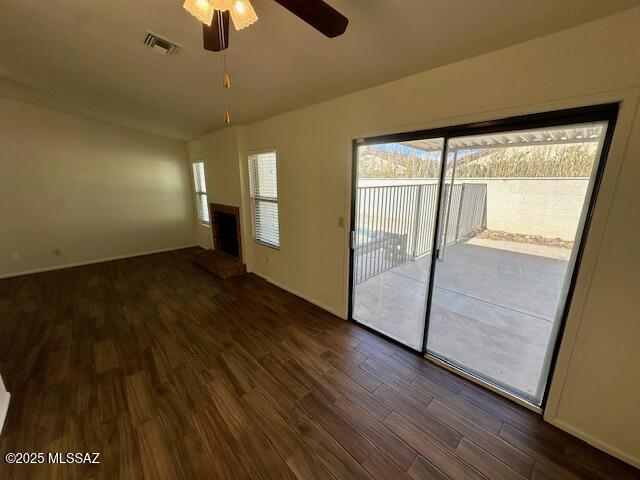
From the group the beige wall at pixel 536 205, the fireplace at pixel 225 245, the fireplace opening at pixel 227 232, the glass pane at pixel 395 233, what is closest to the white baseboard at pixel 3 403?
the fireplace at pixel 225 245

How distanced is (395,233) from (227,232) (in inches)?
122

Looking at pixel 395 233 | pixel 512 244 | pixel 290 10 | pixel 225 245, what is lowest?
pixel 225 245

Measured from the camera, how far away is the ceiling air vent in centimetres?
179

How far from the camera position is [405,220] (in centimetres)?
278

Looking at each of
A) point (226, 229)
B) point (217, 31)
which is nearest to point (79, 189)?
point (226, 229)

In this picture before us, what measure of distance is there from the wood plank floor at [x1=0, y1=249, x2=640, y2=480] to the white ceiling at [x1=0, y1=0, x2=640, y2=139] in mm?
2334

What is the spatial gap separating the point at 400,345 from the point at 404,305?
2.05 ft

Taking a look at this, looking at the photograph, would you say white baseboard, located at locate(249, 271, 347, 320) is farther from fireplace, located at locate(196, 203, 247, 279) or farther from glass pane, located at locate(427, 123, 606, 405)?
glass pane, located at locate(427, 123, 606, 405)

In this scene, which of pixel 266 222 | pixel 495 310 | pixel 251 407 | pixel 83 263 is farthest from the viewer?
pixel 83 263

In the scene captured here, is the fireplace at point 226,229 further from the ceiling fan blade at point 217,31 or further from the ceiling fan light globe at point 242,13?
the ceiling fan light globe at point 242,13

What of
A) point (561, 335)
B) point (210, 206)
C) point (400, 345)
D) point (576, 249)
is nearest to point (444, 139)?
point (576, 249)

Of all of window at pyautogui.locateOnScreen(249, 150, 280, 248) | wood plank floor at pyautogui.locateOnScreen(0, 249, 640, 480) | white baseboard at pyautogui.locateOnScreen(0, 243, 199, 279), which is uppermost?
window at pyautogui.locateOnScreen(249, 150, 280, 248)

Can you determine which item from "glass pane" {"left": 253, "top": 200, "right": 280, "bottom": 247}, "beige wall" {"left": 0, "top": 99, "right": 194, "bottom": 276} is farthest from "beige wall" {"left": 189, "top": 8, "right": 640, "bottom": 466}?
"beige wall" {"left": 0, "top": 99, "right": 194, "bottom": 276}

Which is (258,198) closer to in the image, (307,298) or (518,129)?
(307,298)
